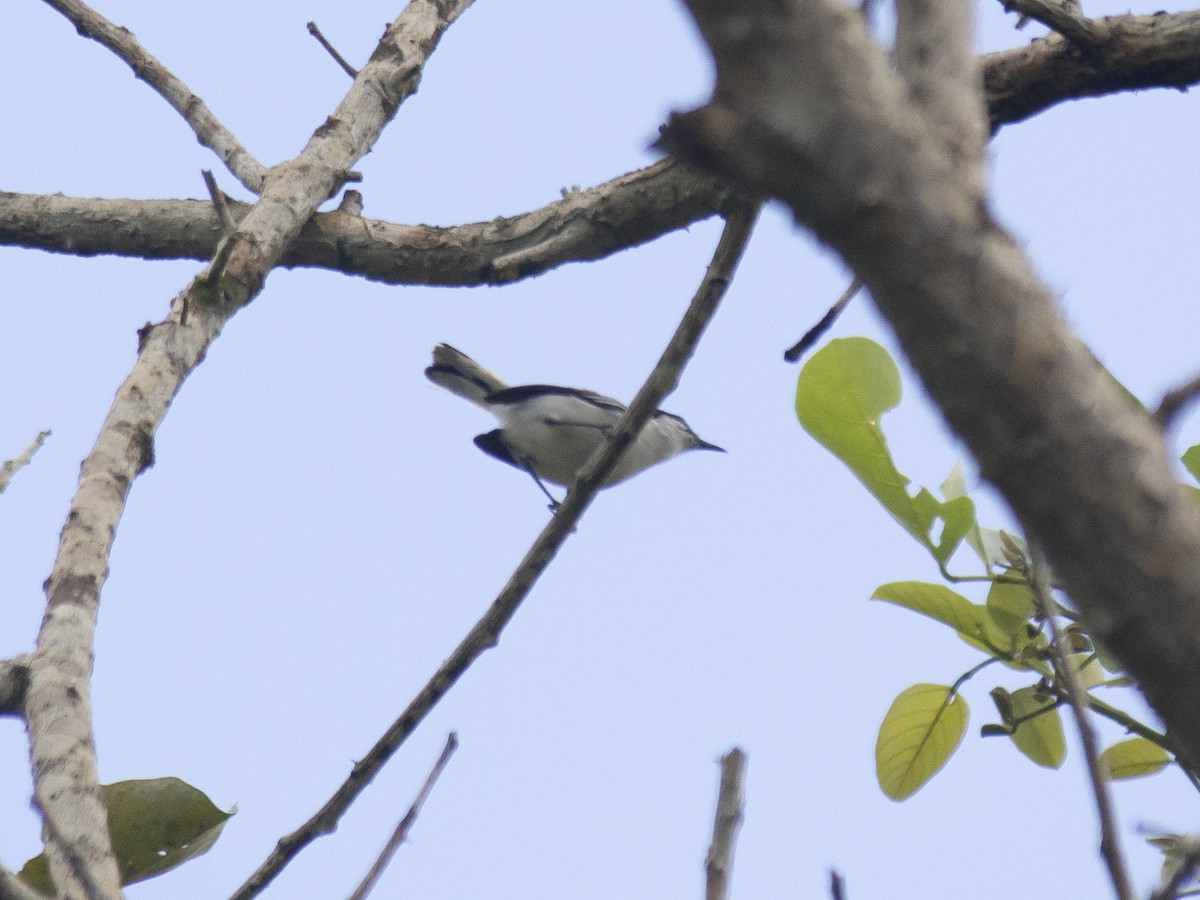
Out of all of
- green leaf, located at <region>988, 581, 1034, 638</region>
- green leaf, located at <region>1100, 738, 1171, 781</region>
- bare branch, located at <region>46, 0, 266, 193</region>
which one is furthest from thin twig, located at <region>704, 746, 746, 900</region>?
bare branch, located at <region>46, 0, 266, 193</region>

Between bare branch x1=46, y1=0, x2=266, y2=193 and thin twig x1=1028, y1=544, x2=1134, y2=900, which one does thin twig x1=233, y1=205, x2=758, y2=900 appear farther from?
bare branch x1=46, y1=0, x2=266, y2=193

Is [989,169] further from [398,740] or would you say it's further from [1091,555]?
[398,740]

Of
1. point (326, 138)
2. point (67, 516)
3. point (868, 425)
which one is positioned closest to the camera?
point (868, 425)

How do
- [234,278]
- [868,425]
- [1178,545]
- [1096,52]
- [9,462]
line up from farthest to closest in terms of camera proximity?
[234,278], [1096,52], [9,462], [868,425], [1178,545]

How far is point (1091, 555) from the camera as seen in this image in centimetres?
84

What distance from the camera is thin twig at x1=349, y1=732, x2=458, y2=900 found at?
166 centimetres

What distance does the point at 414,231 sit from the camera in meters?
4.54

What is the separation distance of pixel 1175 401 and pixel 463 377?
6313mm

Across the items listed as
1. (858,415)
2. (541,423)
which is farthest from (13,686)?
(541,423)

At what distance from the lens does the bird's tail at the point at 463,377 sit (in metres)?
6.97

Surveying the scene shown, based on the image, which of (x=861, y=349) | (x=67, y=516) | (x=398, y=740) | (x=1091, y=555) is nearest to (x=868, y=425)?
(x=861, y=349)

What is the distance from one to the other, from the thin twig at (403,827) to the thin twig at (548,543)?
0.41 meters

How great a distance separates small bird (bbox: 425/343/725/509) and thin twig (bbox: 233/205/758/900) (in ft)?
12.2

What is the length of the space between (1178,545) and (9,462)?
8.15 feet
